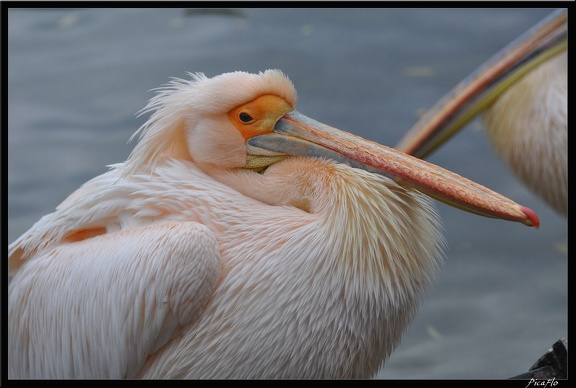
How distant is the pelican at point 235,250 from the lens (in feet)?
6.87

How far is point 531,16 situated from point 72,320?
2181 millimetres

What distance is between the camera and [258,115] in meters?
2.25

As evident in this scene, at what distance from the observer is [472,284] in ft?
13.1

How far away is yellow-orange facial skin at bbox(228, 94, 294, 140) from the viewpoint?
2238 millimetres

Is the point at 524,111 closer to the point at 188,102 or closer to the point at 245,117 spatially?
the point at 245,117

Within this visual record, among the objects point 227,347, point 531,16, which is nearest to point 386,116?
point 531,16

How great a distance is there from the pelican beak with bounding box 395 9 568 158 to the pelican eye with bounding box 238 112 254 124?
2.18 ft

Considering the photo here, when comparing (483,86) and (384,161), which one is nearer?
(384,161)

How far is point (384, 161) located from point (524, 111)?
4.27ft
